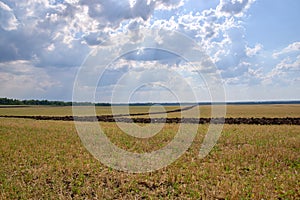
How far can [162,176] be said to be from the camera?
12.4 metres

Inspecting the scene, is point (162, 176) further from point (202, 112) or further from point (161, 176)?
point (202, 112)

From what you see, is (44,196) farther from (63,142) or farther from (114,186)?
(63,142)

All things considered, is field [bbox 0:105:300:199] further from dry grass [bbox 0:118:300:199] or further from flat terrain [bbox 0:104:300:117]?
flat terrain [bbox 0:104:300:117]

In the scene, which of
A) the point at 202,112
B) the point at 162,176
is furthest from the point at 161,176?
the point at 202,112

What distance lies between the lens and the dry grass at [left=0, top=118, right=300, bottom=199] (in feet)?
34.3

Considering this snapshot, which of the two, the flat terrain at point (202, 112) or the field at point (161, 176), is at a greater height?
the flat terrain at point (202, 112)

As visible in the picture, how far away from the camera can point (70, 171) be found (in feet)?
43.1

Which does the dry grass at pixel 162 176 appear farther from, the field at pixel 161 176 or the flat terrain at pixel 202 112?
the flat terrain at pixel 202 112

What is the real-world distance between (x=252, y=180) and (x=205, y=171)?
6.91 feet

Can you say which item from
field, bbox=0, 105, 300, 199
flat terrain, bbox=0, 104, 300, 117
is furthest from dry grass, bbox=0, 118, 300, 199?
flat terrain, bbox=0, 104, 300, 117

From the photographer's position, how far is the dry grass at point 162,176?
10.5 metres

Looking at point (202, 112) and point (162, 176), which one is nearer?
point (162, 176)

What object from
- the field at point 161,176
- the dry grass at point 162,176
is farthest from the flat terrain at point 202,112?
the dry grass at point 162,176

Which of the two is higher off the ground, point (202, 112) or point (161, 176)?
point (202, 112)
